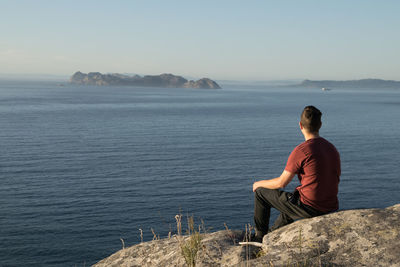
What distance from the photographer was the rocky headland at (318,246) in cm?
492

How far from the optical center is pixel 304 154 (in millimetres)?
5418

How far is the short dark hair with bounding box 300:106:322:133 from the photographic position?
543 centimetres

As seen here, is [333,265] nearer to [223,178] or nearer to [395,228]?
[395,228]

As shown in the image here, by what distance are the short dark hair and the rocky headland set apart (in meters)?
1.40

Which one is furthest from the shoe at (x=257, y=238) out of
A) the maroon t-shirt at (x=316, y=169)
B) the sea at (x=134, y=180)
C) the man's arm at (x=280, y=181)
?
the sea at (x=134, y=180)

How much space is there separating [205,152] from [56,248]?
3420 cm

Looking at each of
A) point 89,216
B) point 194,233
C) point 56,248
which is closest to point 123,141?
point 89,216

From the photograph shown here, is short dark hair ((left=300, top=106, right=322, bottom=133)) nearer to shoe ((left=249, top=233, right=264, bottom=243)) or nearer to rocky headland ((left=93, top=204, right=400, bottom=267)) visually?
rocky headland ((left=93, top=204, right=400, bottom=267))

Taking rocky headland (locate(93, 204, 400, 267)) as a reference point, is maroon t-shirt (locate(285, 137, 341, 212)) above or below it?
above

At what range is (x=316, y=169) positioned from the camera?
5.47m

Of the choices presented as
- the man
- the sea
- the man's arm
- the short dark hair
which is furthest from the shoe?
the sea

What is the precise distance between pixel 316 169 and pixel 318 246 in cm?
109

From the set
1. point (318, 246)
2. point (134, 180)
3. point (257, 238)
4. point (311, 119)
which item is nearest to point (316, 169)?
point (311, 119)

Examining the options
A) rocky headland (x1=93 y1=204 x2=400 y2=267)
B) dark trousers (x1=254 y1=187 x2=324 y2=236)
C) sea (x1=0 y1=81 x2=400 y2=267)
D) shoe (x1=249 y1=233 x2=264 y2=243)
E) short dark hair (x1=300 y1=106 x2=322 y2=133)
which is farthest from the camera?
sea (x1=0 y1=81 x2=400 y2=267)
